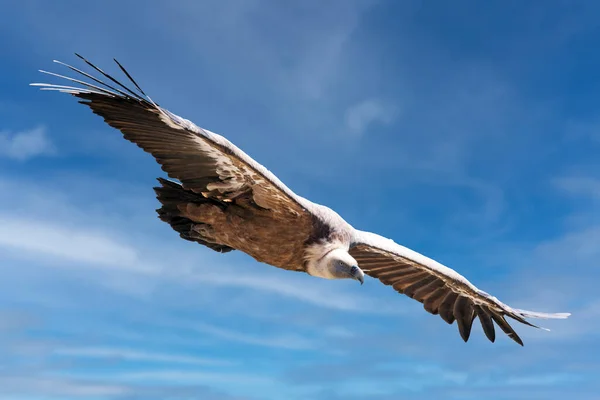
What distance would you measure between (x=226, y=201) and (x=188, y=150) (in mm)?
786

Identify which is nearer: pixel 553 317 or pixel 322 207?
pixel 322 207

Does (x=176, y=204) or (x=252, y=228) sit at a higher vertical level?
(x=176, y=204)

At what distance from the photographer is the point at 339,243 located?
7125 millimetres

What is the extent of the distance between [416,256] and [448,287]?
3.06 ft

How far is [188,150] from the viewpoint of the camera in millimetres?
6203

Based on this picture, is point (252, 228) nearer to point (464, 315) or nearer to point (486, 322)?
point (464, 315)

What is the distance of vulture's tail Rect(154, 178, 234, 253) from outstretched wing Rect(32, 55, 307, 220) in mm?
311

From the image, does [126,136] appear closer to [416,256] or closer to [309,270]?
[309,270]

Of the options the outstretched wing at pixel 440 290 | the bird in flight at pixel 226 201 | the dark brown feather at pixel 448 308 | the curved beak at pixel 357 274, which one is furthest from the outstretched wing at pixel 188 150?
the dark brown feather at pixel 448 308

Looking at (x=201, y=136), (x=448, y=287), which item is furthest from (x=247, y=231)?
(x=448, y=287)

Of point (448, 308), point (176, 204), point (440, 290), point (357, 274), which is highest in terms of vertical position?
point (176, 204)

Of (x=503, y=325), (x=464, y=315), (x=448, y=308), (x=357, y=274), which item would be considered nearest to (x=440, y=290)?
(x=448, y=308)

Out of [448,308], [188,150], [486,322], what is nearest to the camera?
[188,150]

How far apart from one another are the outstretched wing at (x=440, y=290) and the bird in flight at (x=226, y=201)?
36 cm
